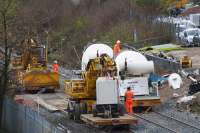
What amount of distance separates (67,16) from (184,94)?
47.8 meters

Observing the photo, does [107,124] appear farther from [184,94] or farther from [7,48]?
[7,48]

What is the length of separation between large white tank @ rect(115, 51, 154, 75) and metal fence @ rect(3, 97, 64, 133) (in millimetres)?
4551

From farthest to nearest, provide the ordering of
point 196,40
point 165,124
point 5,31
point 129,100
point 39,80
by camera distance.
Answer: point 196,40 < point 39,80 < point 5,31 < point 129,100 < point 165,124

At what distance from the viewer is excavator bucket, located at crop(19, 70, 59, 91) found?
37719mm

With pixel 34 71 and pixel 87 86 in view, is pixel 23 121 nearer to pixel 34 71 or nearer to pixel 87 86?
pixel 87 86

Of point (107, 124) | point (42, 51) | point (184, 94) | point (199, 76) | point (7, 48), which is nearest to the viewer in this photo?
point (107, 124)

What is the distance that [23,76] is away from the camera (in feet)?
124

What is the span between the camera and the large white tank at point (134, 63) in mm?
28859

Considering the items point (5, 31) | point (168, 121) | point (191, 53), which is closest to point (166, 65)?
point (191, 53)

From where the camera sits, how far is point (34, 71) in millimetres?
37750

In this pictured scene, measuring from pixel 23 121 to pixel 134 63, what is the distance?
6.65 metres

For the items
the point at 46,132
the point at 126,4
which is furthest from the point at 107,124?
the point at 126,4

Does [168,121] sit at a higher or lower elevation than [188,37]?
lower

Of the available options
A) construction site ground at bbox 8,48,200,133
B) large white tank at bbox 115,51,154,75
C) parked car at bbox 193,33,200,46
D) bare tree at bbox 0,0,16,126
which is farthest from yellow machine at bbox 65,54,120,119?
parked car at bbox 193,33,200,46
